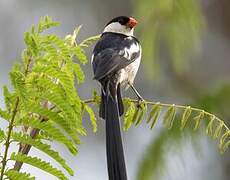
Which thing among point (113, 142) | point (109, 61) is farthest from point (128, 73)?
point (113, 142)

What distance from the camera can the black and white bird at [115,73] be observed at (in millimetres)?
1926

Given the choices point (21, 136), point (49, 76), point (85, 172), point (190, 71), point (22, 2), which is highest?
point (22, 2)

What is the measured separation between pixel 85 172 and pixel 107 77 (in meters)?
4.15

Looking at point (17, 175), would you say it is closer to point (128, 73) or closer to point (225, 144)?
point (225, 144)

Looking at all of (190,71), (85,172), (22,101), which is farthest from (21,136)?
(85,172)

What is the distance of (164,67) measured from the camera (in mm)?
5887

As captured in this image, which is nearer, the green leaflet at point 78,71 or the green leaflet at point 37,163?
the green leaflet at point 37,163

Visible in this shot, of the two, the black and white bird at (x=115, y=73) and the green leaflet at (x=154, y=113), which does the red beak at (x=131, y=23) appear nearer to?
the black and white bird at (x=115, y=73)

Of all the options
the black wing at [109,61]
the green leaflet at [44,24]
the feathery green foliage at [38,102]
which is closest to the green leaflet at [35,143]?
the feathery green foliage at [38,102]

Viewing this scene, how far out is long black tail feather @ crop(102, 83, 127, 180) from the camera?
1784mm

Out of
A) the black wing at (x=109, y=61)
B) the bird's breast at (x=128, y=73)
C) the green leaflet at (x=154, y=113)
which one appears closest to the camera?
the green leaflet at (x=154, y=113)

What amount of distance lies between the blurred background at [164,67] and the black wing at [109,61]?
517 mm

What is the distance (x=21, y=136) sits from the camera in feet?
4.91

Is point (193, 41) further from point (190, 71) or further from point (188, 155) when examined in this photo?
point (190, 71)
